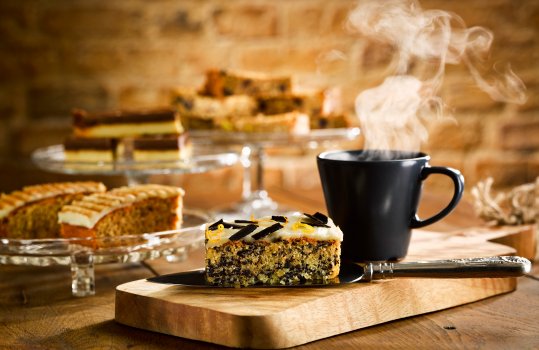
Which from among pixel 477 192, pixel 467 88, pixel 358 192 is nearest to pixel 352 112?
pixel 467 88

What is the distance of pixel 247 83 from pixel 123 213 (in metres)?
1.10

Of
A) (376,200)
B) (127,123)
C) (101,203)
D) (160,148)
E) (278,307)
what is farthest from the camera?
(127,123)

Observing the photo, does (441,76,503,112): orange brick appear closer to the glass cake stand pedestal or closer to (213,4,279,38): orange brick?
(213,4,279,38): orange brick

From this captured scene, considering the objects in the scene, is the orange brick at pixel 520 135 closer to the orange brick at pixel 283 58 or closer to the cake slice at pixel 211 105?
the orange brick at pixel 283 58

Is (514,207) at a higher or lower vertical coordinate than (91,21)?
lower

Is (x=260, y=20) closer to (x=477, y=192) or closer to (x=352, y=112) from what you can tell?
(x=352, y=112)

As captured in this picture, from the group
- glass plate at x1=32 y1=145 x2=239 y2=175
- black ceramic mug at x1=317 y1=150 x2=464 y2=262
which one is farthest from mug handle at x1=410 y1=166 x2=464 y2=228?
glass plate at x1=32 y1=145 x2=239 y2=175

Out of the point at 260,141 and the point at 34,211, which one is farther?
the point at 260,141

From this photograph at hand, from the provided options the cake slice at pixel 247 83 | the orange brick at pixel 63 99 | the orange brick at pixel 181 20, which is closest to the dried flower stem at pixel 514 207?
the cake slice at pixel 247 83

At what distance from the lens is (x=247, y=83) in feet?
7.65

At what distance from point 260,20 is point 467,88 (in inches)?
30.0

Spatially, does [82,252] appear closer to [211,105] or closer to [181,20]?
[211,105]

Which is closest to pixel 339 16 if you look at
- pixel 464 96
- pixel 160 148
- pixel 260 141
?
pixel 464 96

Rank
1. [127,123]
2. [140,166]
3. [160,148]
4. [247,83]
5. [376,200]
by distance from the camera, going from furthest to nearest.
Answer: [247,83] → [127,123] → [160,148] → [140,166] → [376,200]
